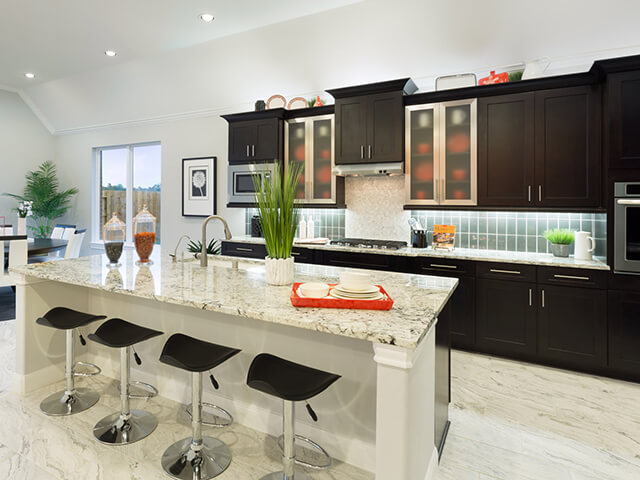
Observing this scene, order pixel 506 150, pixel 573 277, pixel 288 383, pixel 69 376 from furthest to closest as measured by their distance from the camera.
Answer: pixel 506 150 → pixel 573 277 → pixel 69 376 → pixel 288 383

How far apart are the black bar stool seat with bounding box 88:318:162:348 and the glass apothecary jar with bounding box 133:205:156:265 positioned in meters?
0.59

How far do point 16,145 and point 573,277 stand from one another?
9000 millimetres

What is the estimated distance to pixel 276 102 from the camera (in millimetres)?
4715

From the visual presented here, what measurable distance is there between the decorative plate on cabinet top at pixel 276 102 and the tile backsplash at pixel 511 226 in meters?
2.17

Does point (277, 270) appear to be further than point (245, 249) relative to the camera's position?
No

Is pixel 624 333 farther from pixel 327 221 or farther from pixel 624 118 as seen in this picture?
pixel 327 221

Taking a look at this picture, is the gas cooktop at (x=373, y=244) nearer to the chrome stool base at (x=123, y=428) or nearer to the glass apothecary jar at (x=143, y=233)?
the glass apothecary jar at (x=143, y=233)

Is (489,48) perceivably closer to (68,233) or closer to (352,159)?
(352,159)

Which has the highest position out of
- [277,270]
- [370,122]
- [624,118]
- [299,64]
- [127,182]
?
[299,64]

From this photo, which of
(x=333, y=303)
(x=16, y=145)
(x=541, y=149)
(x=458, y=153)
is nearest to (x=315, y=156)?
(x=458, y=153)

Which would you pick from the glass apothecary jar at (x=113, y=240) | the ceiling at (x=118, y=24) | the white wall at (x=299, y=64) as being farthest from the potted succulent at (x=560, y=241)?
the glass apothecary jar at (x=113, y=240)

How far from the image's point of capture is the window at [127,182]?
6.47 metres

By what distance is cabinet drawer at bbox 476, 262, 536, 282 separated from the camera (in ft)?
10.7

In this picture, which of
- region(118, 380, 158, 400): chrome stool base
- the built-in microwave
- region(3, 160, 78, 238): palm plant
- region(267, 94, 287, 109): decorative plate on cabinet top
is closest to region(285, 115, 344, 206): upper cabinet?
region(267, 94, 287, 109): decorative plate on cabinet top
